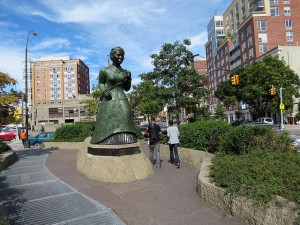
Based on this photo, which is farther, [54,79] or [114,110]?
[54,79]

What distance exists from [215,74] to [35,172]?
7127 centimetres

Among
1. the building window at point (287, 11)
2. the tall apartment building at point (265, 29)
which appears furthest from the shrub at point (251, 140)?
the building window at point (287, 11)

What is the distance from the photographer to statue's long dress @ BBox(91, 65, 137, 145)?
24.4 feet

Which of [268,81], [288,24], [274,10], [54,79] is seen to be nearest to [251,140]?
[268,81]

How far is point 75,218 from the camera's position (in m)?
4.20

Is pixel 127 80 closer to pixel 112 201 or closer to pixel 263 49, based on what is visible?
pixel 112 201

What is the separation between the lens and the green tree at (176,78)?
1869 centimetres

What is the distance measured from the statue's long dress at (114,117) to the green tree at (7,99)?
417 centimetres

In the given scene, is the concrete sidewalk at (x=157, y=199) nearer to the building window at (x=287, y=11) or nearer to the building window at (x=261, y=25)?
the building window at (x=261, y=25)

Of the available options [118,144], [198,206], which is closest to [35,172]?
[118,144]

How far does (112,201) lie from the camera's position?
5109mm

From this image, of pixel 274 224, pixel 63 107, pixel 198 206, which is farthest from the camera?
pixel 63 107

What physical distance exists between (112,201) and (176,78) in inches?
596

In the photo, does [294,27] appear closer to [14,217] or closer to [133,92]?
[133,92]
